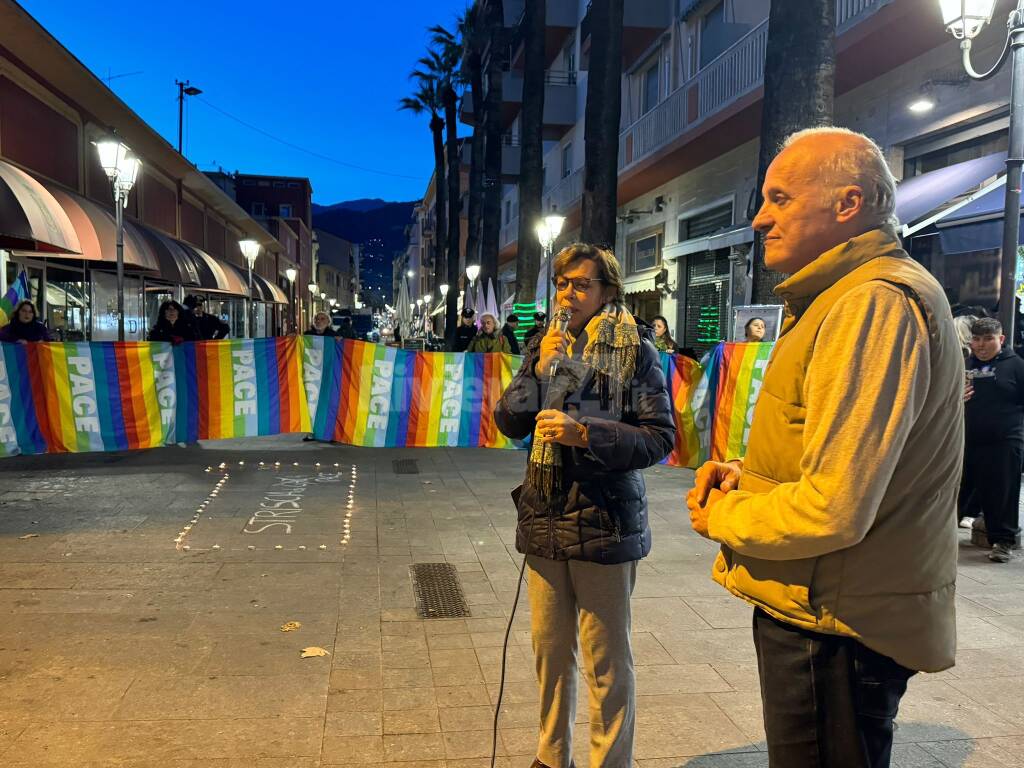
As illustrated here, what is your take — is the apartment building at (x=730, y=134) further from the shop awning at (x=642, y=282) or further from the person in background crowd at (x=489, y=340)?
the person in background crowd at (x=489, y=340)

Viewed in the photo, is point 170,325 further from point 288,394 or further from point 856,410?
point 856,410

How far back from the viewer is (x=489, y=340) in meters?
13.3

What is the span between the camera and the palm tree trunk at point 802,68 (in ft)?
28.0

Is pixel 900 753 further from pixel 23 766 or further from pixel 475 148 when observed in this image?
pixel 475 148

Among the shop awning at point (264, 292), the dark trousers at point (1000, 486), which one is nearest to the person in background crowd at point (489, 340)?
the dark trousers at point (1000, 486)

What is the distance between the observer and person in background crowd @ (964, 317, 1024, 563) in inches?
246

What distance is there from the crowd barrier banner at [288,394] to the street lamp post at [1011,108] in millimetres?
A: 2322

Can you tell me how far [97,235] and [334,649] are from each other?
40.7 feet

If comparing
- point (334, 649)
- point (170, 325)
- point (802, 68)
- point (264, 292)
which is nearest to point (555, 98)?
point (264, 292)

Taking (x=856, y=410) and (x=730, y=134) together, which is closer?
(x=856, y=410)

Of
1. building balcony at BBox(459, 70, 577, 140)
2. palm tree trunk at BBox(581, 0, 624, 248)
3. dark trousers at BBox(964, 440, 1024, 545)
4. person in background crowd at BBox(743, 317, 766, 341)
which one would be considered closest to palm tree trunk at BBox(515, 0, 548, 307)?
palm tree trunk at BBox(581, 0, 624, 248)

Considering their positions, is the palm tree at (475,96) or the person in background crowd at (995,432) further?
the palm tree at (475,96)

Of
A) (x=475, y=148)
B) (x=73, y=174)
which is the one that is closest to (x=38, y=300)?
(x=73, y=174)

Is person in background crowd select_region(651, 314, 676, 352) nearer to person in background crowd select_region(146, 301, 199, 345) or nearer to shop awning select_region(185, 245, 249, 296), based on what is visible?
person in background crowd select_region(146, 301, 199, 345)
